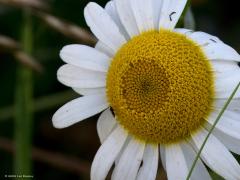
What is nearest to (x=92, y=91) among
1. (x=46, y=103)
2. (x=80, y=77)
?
(x=80, y=77)

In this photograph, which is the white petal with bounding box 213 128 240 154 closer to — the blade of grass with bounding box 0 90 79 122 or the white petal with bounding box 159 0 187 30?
the white petal with bounding box 159 0 187 30

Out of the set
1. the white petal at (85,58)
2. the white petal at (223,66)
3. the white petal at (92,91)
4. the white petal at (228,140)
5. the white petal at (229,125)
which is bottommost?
the white petal at (228,140)

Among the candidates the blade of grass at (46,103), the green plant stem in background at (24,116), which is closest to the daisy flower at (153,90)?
the green plant stem in background at (24,116)

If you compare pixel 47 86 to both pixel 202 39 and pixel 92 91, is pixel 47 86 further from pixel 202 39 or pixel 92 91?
pixel 202 39

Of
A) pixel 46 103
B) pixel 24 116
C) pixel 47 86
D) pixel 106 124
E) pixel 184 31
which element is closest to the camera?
pixel 184 31

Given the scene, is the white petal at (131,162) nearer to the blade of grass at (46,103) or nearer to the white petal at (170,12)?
the white petal at (170,12)

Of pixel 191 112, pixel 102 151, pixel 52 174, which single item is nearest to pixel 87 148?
pixel 52 174

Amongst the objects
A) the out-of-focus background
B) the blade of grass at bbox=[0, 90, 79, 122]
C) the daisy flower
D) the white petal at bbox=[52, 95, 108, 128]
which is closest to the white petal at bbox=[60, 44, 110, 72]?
the daisy flower
